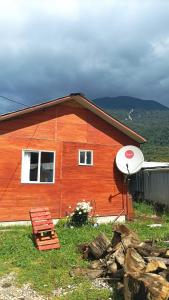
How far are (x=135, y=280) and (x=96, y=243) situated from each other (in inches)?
140

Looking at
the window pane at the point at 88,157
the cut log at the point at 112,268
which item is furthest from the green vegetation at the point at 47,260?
the window pane at the point at 88,157

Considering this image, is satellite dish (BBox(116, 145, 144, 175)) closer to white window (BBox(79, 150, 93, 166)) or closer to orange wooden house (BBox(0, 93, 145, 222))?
orange wooden house (BBox(0, 93, 145, 222))

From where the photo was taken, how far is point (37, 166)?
59.1ft

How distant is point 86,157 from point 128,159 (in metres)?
2.03

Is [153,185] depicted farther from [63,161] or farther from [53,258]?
[53,258]

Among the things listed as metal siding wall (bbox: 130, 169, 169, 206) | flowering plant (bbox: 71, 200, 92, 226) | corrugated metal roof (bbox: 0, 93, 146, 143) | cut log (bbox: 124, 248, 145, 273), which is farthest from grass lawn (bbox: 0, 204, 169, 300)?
metal siding wall (bbox: 130, 169, 169, 206)

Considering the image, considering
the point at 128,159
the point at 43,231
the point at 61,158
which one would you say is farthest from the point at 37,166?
the point at 43,231

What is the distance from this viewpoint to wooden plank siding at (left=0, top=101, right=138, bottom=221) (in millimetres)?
17469

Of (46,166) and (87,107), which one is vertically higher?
(87,107)

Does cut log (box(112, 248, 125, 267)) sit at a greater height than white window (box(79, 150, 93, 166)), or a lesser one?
lesser

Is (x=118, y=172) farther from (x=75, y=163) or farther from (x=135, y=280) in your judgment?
(x=135, y=280)

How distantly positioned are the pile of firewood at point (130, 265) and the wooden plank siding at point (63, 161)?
5641 mm

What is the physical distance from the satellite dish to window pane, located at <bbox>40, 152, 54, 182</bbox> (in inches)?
131

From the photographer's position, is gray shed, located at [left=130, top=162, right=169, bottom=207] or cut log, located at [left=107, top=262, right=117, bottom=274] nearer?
cut log, located at [left=107, top=262, right=117, bottom=274]
